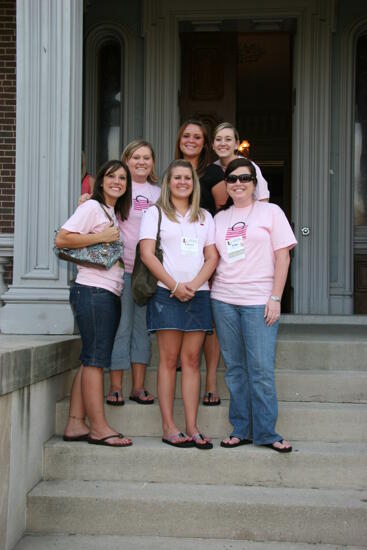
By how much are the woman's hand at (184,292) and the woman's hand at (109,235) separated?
1.70 feet

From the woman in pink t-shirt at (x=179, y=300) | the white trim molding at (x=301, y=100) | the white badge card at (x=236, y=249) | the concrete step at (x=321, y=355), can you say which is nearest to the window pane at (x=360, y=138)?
the white trim molding at (x=301, y=100)

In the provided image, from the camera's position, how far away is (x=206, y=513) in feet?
11.3

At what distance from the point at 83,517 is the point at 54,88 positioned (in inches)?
120

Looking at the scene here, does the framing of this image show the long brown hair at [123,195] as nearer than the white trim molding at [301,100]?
Yes

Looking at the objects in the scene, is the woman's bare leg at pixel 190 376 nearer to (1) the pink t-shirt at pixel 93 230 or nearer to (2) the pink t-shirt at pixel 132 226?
(1) the pink t-shirt at pixel 93 230

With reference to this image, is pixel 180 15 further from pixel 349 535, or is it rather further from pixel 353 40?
pixel 349 535

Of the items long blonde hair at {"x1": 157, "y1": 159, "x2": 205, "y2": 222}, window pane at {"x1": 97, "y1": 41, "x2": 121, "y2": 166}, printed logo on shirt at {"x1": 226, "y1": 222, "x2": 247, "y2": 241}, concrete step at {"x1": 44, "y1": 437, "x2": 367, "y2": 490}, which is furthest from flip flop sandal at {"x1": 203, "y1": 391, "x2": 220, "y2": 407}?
window pane at {"x1": 97, "y1": 41, "x2": 121, "y2": 166}

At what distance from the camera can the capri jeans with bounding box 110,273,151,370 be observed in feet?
13.6

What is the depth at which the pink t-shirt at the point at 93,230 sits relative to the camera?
3.83 meters

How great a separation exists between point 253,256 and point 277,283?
215mm

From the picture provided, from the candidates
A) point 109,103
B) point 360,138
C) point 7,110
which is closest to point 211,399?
point 7,110

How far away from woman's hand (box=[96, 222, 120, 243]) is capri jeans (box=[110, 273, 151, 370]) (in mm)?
403

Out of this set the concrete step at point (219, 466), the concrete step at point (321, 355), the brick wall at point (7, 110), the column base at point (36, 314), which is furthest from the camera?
the brick wall at point (7, 110)

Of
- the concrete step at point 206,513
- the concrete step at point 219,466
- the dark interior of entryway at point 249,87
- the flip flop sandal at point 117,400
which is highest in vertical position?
the dark interior of entryway at point 249,87
